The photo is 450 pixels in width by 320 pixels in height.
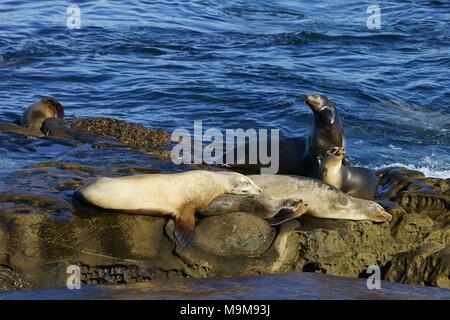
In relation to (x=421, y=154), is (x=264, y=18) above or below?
above

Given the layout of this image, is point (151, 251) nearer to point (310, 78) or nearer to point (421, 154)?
point (421, 154)

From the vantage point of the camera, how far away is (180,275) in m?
6.24

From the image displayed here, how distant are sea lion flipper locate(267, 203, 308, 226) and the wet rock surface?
50 millimetres

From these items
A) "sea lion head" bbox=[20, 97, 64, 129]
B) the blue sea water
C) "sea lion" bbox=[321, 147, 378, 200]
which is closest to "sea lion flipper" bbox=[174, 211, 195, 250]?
"sea lion" bbox=[321, 147, 378, 200]

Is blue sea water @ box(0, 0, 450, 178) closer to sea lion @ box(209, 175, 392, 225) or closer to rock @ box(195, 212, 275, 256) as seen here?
sea lion @ box(209, 175, 392, 225)

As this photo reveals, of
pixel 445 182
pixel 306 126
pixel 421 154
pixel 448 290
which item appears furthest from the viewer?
pixel 306 126

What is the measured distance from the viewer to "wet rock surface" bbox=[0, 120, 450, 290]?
20.1 ft

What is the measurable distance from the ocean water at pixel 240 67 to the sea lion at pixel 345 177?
2.55 meters

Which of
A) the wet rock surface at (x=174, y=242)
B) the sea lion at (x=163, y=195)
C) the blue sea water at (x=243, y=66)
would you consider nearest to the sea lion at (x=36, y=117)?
the blue sea water at (x=243, y=66)

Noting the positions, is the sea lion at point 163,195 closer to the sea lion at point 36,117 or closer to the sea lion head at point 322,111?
the sea lion head at point 322,111

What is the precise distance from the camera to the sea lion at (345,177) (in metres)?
7.83
